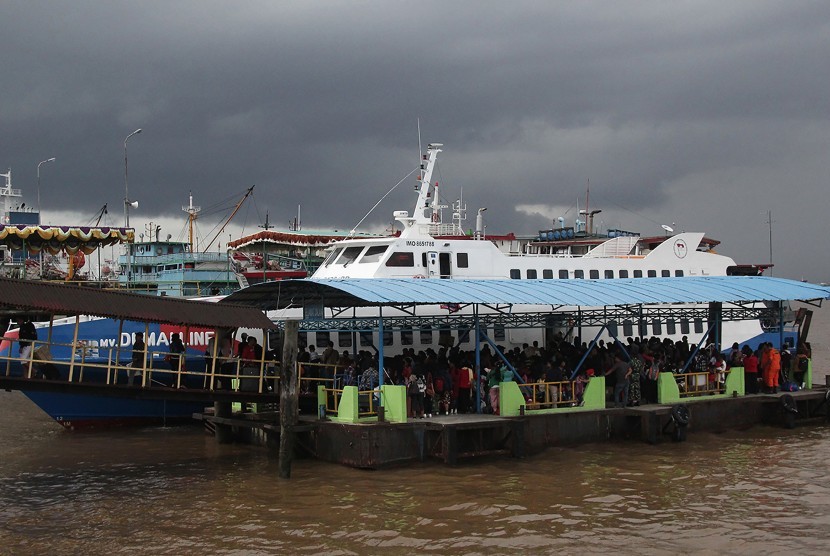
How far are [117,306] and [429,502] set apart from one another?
7623mm

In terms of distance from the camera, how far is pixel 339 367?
75.3 feet

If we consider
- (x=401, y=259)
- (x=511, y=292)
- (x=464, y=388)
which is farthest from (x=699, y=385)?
(x=401, y=259)

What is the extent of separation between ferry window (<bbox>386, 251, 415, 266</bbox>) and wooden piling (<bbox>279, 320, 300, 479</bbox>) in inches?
302

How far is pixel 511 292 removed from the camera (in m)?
23.1

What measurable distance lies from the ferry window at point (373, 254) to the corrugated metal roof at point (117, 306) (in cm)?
702

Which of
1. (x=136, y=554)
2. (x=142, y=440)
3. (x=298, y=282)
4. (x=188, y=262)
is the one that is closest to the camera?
(x=136, y=554)

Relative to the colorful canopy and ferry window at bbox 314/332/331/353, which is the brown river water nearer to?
ferry window at bbox 314/332/331/353

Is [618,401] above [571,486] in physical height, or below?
above

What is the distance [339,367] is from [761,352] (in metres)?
13.7

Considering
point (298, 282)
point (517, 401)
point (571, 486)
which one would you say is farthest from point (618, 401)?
point (298, 282)

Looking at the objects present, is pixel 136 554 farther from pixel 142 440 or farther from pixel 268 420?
pixel 142 440

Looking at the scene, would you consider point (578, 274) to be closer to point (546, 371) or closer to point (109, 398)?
point (546, 371)

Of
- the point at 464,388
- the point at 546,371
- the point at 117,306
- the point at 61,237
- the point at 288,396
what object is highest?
the point at 61,237

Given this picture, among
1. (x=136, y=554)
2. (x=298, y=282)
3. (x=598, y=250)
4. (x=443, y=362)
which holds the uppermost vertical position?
(x=598, y=250)
